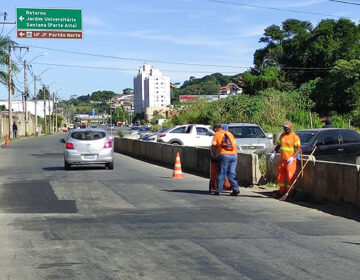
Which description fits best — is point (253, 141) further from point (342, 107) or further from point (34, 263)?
point (342, 107)

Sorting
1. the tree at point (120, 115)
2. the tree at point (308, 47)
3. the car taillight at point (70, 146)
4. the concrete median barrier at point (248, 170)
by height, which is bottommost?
the concrete median barrier at point (248, 170)

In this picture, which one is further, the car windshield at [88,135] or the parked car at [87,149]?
the car windshield at [88,135]

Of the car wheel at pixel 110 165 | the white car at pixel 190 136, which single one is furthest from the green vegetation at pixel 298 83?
the car wheel at pixel 110 165

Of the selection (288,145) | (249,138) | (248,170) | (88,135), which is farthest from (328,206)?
(88,135)

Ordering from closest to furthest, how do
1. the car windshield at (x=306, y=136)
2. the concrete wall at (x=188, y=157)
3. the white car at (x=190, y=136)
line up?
1. the concrete wall at (x=188, y=157)
2. the car windshield at (x=306, y=136)
3. the white car at (x=190, y=136)

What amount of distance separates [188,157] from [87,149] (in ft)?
12.6

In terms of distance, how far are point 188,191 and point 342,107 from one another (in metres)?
38.9

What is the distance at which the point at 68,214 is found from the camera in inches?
426

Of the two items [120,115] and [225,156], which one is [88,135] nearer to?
[225,156]

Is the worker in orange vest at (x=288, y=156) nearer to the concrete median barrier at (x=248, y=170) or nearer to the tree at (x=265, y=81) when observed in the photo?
the concrete median barrier at (x=248, y=170)

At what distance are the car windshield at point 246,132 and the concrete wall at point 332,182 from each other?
8.59 m

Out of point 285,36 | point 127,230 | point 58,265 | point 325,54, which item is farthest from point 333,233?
point 285,36

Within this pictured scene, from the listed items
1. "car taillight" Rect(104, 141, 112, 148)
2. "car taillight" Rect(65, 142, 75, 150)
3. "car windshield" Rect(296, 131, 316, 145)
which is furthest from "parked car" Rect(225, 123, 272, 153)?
"car taillight" Rect(65, 142, 75, 150)

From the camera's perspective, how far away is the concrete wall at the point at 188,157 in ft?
51.7
